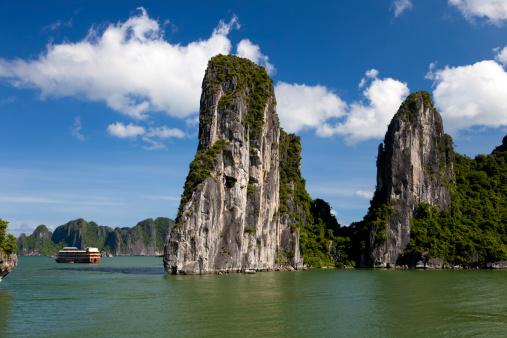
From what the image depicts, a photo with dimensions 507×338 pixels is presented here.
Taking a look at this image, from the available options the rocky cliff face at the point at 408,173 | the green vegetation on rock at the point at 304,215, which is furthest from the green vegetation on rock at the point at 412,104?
the green vegetation on rock at the point at 304,215

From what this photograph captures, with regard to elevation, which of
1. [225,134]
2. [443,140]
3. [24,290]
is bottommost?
[24,290]

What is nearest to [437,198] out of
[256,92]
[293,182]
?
[293,182]

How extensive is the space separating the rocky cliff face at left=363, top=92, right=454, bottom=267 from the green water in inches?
1659

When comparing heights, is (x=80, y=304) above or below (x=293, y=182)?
below

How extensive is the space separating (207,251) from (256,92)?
28.5 metres

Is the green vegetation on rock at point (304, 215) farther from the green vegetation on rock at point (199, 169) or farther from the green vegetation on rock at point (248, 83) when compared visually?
the green vegetation on rock at point (199, 169)

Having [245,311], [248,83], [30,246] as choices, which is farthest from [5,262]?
[30,246]

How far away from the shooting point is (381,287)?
40.0m

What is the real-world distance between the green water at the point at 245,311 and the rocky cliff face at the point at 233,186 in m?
13.2

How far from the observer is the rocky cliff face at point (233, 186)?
51094mm

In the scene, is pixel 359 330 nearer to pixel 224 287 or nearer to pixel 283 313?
pixel 283 313

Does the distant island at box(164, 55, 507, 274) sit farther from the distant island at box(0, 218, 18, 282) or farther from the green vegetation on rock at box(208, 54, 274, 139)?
the distant island at box(0, 218, 18, 282)

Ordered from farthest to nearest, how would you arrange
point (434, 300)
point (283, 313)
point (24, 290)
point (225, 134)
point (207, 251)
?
point (225, 134)
point (207, 251)
point (24, 290)
point (434, 300)
point (283, 313)

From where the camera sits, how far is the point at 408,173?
83.8 m
